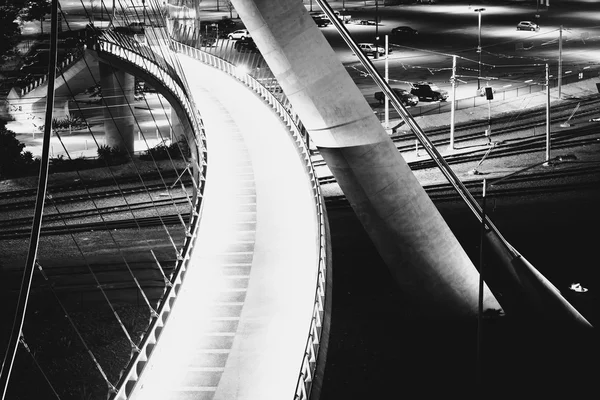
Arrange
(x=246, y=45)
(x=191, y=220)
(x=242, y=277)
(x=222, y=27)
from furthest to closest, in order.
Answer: (x=222, y=27) → (x=246, y=45) → (x=191, y=220) → (x=242, y=277)

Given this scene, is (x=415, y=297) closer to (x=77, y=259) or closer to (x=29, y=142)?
(x=77, y=259)

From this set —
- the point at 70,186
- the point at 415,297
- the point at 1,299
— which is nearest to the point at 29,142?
the point at 70,186

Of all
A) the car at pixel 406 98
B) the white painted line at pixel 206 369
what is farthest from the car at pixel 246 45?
the white painted line at pixel 206 369

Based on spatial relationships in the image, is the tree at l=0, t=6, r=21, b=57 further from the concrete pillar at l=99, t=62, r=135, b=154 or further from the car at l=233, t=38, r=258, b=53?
the car at l=233, t=38, r=258, b=53

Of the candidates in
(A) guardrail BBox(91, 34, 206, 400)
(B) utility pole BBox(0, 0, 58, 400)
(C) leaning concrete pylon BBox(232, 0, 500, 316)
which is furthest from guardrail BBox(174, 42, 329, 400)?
(B) utility pole BBox(0, 0, 58, 400)

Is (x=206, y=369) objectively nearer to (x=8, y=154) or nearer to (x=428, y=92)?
(x=8, y=154)

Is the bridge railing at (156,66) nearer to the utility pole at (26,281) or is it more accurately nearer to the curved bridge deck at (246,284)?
the curved bridge deck at (246,284)

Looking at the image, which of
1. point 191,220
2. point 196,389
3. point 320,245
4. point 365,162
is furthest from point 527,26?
point 196,389
